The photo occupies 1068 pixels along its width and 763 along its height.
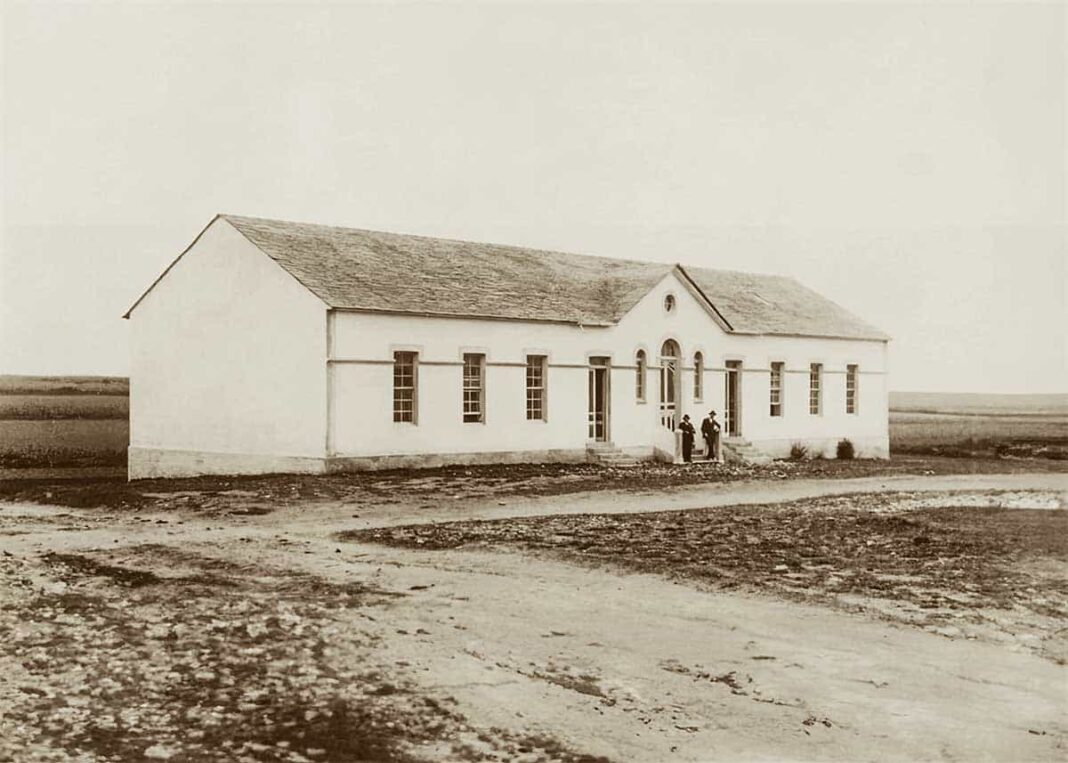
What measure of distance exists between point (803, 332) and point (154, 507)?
24.4 m

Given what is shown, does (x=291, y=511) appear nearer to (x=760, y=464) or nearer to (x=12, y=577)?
A: (x=12, y=577)

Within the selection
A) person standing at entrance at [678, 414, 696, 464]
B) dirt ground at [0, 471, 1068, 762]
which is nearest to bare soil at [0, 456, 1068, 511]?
person standing at entrance at [678, 414, 696, 464]

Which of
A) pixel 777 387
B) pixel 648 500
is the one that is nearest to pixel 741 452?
pixel 777 387

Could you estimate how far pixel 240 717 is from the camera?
285 inches

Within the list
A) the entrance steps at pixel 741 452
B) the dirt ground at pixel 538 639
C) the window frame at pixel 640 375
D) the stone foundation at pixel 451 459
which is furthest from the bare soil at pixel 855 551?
the entrance steps at pixel 741 452

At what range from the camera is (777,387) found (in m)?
37.4

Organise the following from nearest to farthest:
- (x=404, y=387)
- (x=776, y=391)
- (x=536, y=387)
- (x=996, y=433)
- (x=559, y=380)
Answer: (x=404, y=387)
(x=536, y=387)
(x=559, y=380)
(x=776, y=391)
(x=996, y=433)

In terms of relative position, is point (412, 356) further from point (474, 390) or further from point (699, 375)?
point (699, 375)

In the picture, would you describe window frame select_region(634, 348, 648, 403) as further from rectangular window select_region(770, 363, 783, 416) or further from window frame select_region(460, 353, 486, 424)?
rectangular window select_region(770, 363, 783, 416)

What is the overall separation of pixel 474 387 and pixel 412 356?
2.01m

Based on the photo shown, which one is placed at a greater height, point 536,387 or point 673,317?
point 673,317

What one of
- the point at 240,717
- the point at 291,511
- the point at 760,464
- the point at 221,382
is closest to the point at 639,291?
the point at 760,464

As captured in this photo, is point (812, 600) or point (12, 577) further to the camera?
point (12, 577)

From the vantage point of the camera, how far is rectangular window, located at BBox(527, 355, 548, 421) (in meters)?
29.9
